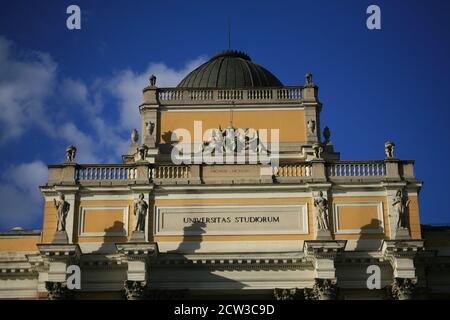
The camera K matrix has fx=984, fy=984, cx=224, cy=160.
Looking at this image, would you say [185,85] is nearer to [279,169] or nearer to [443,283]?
[279,169]

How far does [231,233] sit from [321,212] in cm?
397

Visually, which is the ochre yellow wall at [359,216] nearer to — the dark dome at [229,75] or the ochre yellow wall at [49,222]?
the dark dome at [229,75]

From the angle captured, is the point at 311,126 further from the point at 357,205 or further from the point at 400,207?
the point at 400,207

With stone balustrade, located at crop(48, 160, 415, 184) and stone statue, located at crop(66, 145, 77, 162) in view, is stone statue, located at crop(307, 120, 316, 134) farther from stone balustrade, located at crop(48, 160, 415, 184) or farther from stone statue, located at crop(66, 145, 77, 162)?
stone statue, located at crop(66, 145, 77, 162)

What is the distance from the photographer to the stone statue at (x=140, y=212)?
41500 mm

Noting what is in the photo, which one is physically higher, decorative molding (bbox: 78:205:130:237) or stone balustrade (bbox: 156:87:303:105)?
stone balustrade (bbox: 156:87:303:105)

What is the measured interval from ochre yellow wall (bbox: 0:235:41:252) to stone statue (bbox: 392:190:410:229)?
15.6m

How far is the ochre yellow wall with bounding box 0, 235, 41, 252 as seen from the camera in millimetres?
43094

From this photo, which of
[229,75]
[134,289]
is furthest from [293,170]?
[229,75]

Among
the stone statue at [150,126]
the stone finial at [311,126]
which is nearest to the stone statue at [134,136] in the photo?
the stone statue at [150,126]

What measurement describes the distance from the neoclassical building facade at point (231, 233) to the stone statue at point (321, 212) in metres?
0.05

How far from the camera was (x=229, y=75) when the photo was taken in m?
52.4

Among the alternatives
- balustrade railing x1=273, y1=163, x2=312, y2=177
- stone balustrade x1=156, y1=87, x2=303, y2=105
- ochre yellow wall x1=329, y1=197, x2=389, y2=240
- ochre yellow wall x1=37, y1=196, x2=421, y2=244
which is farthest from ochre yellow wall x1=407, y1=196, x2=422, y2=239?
stone balustrade x1=156, y1=87, x2=303, y2=105

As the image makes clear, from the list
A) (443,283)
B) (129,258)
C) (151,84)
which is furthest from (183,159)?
(443,283)
